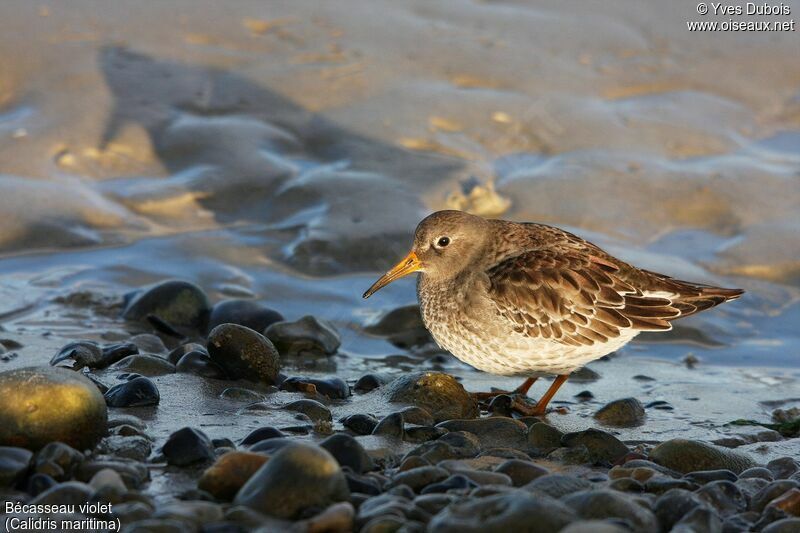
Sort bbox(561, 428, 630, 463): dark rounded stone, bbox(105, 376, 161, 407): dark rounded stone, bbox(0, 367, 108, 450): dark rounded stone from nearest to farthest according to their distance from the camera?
bbox(0, 367, 108, 450): dark rounded stone → bbox(561, 428, 630, 463): dark rounded stone → bbox(105, 376, 161, 407): dark rounded stone

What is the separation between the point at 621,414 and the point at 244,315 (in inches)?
110

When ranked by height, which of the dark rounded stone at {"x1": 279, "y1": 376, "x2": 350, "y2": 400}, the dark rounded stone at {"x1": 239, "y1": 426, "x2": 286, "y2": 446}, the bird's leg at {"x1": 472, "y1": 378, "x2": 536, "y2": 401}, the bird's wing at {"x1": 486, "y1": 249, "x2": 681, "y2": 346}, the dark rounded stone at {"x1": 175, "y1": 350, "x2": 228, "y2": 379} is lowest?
the dark rounded stone at {"x1": 239, "y1": 426, "x2": 286, "y2": 446}

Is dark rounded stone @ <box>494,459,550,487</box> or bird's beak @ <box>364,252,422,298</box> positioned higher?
bird's beak @ <box>364,252,422,298</box>

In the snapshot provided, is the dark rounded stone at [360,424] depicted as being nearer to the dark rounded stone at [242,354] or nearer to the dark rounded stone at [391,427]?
the dark rounded stone at [391,427]

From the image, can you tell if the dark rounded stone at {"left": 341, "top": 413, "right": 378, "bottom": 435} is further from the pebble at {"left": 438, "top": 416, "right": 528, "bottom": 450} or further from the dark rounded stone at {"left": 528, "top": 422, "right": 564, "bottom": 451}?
the dark rounded stone at {"left": 528, "top": 422, "right": 564, "bottom": 451}

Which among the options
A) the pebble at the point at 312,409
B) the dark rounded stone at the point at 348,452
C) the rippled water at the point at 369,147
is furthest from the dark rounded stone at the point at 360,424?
the rippled water at the point at 369,147

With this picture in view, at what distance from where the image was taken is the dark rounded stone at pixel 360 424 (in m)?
6.06

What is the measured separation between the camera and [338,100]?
1094 cm


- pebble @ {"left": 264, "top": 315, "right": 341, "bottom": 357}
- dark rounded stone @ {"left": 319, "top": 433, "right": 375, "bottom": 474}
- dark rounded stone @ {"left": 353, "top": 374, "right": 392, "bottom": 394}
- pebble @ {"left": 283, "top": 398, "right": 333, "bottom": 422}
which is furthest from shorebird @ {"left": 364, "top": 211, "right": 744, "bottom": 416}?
dark rounded stone @ {"left": 319, "top": 433, "right": 375, "bottom": 474}

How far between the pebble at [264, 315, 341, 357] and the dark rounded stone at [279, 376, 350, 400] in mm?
683

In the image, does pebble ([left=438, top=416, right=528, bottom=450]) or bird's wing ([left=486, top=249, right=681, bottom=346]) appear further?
bird's wing ([left=486, top=249, right=681, bottom=346])

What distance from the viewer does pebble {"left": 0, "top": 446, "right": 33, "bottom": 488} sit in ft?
16.3

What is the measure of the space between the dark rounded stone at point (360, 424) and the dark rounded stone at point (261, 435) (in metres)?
0.52

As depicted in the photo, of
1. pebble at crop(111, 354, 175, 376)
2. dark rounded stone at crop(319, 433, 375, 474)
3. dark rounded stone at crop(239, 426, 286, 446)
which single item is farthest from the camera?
pebble at crop(111, 354, 175, 376)
